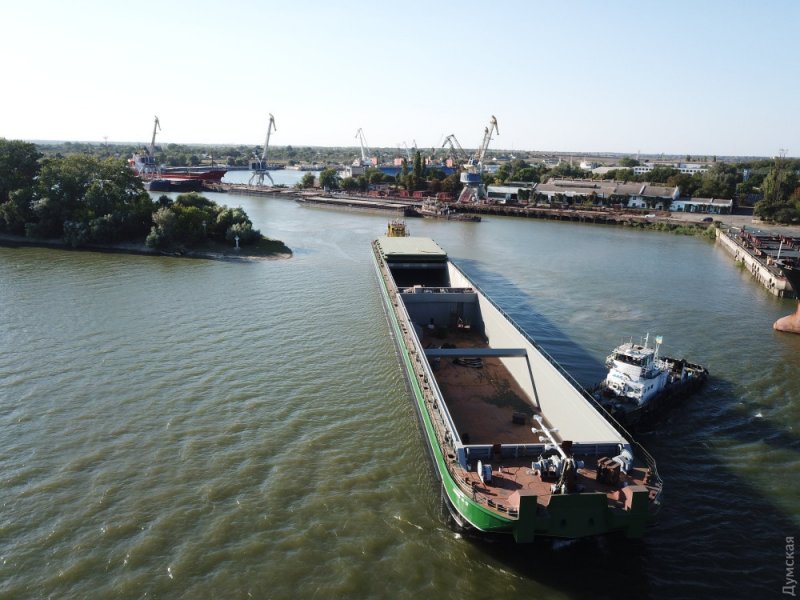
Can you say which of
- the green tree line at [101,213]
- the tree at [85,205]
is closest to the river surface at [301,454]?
the green tree line at [101,213]

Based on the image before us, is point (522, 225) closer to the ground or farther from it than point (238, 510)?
farther from it

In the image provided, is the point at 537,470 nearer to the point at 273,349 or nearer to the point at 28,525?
the point at 28,525

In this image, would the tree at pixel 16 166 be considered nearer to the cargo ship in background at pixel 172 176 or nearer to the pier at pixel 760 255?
the cargo ship in background at pixel 172 176

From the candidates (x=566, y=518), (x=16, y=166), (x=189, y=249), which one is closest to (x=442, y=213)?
(x=189, y=249)

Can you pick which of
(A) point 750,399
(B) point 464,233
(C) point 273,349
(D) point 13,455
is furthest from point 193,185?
(A) point 750,399

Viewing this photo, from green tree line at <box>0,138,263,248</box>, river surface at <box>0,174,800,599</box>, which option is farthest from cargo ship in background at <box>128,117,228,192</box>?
river surface at <box>0,174,800,599</box>

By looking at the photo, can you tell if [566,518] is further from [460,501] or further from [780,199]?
[780,199]
